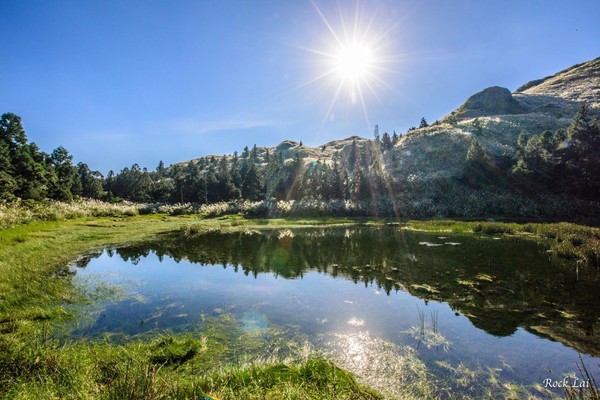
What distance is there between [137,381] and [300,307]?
375 inches

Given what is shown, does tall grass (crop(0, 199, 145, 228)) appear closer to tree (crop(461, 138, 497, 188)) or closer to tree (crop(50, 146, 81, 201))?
tree (crop(50, 146, 81, 201))

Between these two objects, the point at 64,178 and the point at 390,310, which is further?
the point at 64,178

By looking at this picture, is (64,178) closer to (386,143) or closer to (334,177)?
(334,177)

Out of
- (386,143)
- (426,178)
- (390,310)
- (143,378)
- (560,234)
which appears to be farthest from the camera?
(386,143)

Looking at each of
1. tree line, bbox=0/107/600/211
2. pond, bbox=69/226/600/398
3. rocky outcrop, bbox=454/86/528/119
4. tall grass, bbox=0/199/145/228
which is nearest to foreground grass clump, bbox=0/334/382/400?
pond, bbox=69/226/600/398

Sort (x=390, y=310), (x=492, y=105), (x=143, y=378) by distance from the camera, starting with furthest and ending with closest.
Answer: (x=492, y=105), (x=390, y=310), (x=143, y=378)

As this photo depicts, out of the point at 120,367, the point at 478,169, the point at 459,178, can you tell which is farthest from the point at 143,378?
the point at 478,169

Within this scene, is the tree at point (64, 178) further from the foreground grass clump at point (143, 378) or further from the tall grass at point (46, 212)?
the foreground grass clump at point (143, 378)

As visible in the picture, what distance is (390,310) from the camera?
1370cm

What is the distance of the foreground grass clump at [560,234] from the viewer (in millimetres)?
22000

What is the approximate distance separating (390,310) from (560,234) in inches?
1085

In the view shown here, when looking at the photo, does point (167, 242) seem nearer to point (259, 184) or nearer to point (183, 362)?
point (183, 362)

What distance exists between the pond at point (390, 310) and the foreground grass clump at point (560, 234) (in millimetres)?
1683

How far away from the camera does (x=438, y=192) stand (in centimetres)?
8812
